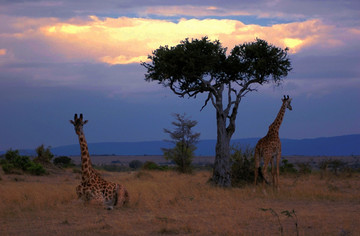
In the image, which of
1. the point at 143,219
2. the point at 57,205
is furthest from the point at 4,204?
the point at 143,219

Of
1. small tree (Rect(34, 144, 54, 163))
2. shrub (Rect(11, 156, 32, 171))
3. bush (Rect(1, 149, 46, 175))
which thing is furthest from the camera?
small tree (Rect(34, 144, 54, 163))

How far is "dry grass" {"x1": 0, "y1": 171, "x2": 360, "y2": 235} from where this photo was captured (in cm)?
966

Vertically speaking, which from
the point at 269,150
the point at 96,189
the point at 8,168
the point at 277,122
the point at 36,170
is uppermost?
the point at 277,122

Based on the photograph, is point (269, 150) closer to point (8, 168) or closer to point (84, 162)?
point (84, 162)

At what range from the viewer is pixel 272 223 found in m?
10.4

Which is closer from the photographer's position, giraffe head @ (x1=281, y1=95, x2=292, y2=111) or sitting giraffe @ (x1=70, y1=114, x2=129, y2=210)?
sitting giraffe @ (x1=70, y1=114, x2=129, y2=210)

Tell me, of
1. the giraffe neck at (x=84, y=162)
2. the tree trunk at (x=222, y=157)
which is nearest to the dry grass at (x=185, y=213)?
the giraffe neck at (x=84, y=162)

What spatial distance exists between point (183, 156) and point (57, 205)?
20.6 metres

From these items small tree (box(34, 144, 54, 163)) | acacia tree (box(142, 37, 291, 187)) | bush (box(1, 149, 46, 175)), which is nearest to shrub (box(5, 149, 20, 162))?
bush (box(1, 149, 46, 175))

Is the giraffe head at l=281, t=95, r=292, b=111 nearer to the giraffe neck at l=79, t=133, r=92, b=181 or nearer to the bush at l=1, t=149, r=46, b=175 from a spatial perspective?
the giraffe neck at l=79, t=133, r=92, b=181

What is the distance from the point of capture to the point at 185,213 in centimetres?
1228

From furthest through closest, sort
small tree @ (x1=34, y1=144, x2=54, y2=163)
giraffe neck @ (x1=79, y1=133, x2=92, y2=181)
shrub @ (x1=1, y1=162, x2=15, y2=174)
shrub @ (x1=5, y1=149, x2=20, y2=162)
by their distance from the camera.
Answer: small tree @ (x1=34, y1=144, x2=54, y2=163) → shrub @ (x1=5, y1=149, x2=20, y2=162) → shrub @ (x1=1, y1=162, x2=15, y2=174) → giraffe neck @ (x1=79, y1=133, x2=92, y2=181)

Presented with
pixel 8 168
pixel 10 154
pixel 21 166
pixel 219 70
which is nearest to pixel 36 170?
pixel 21 166

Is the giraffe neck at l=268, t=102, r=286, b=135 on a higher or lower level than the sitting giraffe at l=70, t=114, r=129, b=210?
higher
